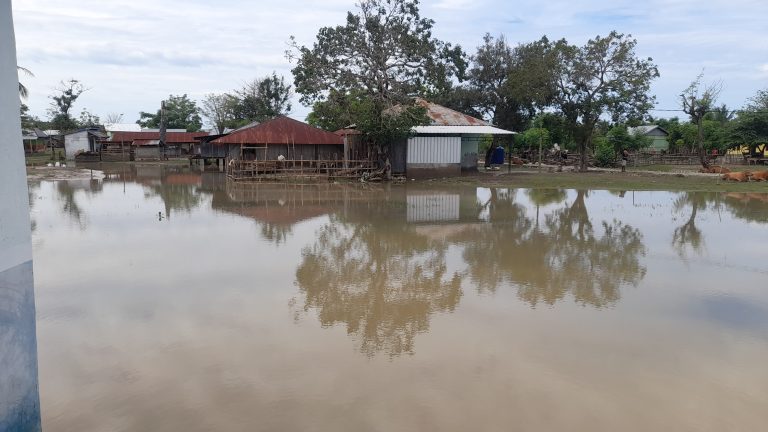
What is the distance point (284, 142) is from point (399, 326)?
23.1 metres

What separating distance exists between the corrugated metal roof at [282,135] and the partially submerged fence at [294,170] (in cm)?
122

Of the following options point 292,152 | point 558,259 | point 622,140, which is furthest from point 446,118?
point 558,259

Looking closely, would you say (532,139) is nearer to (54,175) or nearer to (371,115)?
(371,115)

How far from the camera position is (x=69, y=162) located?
41781 mm

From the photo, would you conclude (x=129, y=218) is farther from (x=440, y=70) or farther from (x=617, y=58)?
(x=617, y=58)

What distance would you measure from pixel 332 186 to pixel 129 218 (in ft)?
35.2

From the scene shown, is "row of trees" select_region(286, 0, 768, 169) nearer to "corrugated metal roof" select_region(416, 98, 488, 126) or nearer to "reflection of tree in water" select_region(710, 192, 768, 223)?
"corrugated metal roof" select_region(416, 98, 488, 126)

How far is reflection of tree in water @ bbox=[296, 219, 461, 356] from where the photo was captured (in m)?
6.45

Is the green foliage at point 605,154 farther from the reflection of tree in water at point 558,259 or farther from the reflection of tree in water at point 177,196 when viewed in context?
the reflection of tree in water at point 177,196

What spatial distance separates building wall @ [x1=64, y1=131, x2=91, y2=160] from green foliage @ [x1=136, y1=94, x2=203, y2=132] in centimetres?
1388

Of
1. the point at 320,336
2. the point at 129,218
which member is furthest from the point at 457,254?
the point at 129,218

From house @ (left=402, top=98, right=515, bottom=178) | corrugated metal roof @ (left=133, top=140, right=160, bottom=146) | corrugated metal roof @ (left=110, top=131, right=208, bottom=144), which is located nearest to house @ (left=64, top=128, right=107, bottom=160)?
corrugated metal roof @ (left=110, top=131, right=208, bottom=144)

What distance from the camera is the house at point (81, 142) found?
44.8m

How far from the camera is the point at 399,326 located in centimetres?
651
